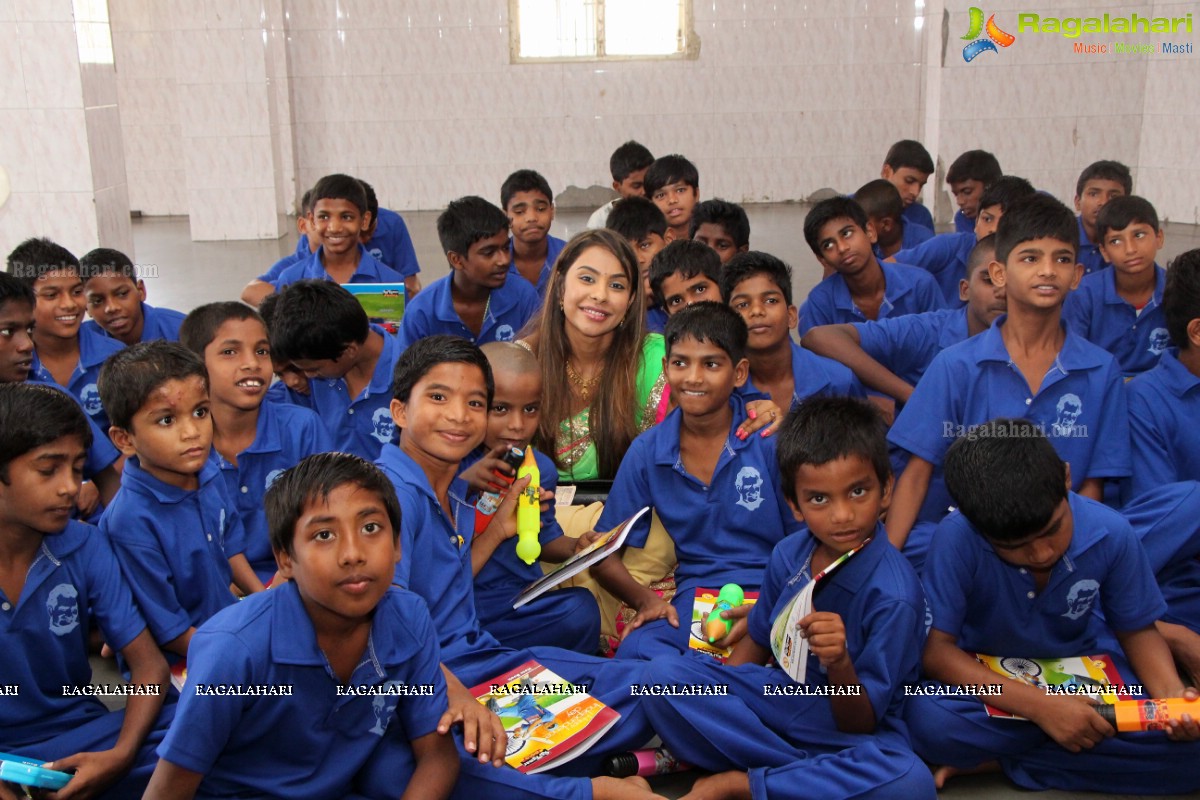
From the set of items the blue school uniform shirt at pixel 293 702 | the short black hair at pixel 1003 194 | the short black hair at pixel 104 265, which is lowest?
the blue school uniform shirt at pixel 293 702

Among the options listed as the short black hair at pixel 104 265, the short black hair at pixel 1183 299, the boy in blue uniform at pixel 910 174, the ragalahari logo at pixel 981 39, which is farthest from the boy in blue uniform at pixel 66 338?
the ragalahari logo at pixel 981 39

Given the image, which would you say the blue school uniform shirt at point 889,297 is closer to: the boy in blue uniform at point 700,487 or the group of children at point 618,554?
the group of children at point 618,554

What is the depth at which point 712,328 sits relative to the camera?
246 cm

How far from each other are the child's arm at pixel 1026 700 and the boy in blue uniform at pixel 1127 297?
5.47 feet

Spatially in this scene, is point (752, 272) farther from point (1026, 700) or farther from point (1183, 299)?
point (1026, 700)

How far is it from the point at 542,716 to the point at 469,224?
6.26ft

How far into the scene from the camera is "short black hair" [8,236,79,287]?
322 centimetres

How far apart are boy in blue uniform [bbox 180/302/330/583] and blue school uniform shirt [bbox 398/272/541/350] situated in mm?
908

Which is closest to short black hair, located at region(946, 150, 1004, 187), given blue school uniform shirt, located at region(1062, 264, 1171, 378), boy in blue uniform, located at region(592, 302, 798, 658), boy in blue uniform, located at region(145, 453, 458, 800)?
blue school uniform shirt, located at region(1062, 264, 1171, 378)

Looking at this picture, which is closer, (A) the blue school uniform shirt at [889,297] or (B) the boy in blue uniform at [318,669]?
(B) the boy in blue uniform at [318,669]

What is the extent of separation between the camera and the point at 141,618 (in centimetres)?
197

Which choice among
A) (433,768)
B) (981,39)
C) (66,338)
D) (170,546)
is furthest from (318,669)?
(981,39)

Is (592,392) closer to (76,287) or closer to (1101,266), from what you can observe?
(76,287)

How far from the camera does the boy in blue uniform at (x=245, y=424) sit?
2.52 metres
